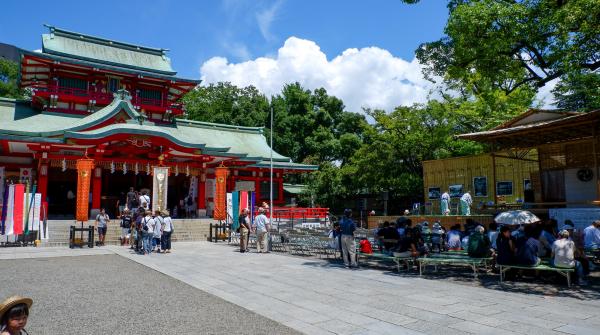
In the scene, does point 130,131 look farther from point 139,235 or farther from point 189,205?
point 139,235

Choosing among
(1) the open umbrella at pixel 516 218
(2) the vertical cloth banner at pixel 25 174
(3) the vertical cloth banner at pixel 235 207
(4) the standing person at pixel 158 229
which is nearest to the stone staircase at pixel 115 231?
(3) the vertical cloth banner at pixel 235 207

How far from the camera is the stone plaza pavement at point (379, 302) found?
18.4 ft

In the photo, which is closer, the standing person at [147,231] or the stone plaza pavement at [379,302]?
the stone plaza pavement at [379,302]

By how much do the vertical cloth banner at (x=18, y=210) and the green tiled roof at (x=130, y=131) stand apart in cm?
484

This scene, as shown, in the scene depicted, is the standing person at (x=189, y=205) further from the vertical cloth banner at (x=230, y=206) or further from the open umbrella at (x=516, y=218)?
the open umbrella at (x=516, y=218)

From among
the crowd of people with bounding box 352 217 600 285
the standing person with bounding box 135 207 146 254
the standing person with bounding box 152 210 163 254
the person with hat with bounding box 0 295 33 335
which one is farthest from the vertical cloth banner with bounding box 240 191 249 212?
the person with hat with bounding box 0 295 33 335

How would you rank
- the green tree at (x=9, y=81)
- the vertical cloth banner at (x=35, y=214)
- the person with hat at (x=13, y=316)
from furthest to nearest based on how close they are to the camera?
the green tree at (x=9, y=81), the vertical cloth banner at (x=35, y=214), the person with hat at (x=13, y=316)

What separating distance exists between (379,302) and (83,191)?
1668cm

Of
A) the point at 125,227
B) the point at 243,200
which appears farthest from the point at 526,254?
the point at 125,227

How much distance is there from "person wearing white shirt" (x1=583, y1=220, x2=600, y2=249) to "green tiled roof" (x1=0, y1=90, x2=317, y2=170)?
1835cm

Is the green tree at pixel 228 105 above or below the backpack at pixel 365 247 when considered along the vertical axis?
above

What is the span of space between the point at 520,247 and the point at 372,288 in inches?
133

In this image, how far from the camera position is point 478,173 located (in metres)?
21.4

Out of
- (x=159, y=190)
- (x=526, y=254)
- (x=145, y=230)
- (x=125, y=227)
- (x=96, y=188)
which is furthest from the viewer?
(x=96, y=188)
